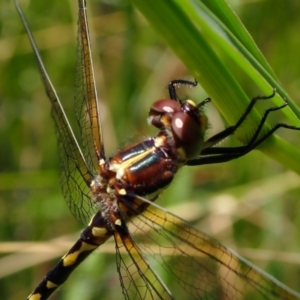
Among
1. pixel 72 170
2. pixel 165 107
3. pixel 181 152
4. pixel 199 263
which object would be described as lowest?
pixel 199 263

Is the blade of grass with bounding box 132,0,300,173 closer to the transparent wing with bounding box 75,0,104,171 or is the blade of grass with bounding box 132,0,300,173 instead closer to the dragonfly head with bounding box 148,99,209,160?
the dragonfly head with bounding box 148,99,209,160

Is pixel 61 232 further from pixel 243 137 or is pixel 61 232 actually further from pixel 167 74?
pixel 243 137

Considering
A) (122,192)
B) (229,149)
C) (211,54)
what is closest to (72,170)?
(122,192)

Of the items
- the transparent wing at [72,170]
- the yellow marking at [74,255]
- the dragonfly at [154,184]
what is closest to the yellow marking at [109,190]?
the dragonfly at [154,184]

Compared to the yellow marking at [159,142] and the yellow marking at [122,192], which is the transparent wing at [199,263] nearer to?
the yellow marking at [122,192]

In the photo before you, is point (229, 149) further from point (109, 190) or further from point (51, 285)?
point (51, 285)

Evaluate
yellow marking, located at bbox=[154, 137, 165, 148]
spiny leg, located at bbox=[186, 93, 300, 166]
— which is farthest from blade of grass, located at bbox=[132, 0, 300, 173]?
yellow marking, located at bbox=[154, 137, 165, 148]
